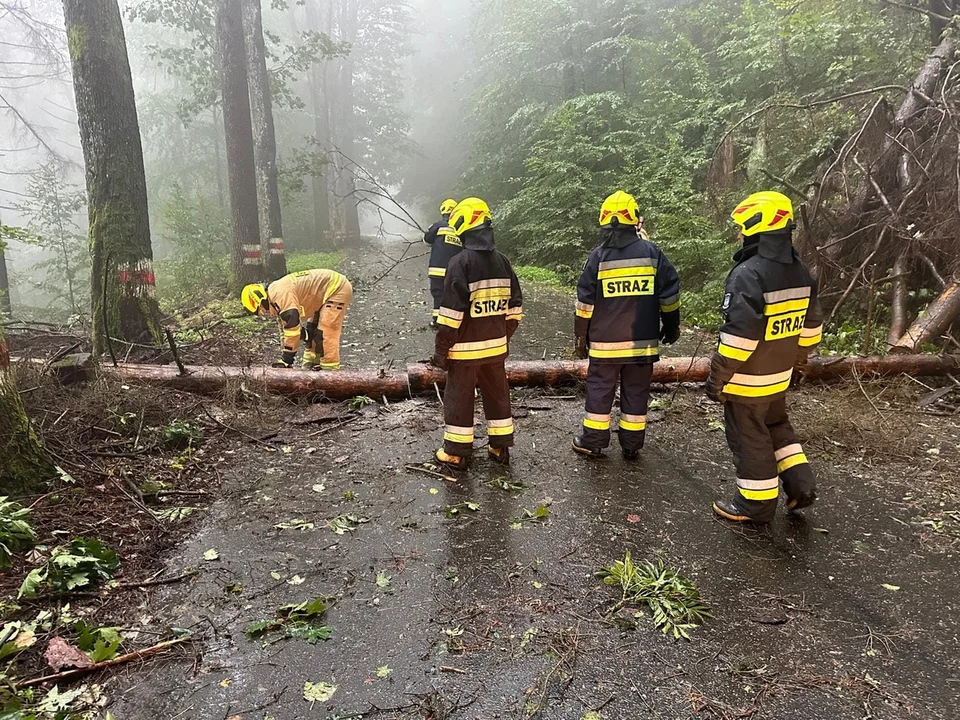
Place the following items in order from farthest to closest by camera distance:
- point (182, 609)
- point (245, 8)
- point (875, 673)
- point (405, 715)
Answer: point (245, 8), point (182, 609), point (875, 673), point (405, 715)

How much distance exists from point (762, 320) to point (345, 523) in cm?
306

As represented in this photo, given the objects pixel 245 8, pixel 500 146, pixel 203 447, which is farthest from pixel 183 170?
pixel 203 447

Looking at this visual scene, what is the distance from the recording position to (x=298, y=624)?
106 inches

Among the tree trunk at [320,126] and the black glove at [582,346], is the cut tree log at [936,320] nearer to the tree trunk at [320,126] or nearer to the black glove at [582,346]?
the black glove at [582,346]

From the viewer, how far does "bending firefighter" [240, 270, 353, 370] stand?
250 inches

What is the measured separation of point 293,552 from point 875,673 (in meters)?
3.06

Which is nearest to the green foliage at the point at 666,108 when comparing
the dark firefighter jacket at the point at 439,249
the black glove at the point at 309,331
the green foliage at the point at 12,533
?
the dark firefighter jacket at the point at 439,249

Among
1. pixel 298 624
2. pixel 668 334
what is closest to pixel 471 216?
pixel 668 334

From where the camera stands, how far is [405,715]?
216 centimetres

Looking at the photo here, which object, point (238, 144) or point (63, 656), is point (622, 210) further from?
point (238, 144)

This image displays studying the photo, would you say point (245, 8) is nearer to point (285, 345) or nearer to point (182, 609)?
point (285, 345)

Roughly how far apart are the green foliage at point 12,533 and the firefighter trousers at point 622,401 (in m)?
3.86

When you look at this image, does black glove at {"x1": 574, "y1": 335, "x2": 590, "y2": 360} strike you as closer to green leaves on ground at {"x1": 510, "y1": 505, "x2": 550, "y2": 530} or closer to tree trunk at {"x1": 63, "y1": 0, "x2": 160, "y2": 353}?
green leaves on ground at {"x1": 510, "y1": 505, "x2": 550, "y2": 530}

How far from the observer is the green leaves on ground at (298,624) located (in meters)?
2.60
